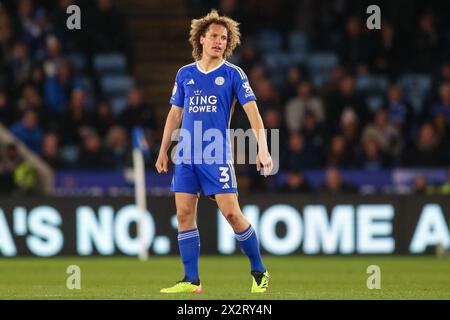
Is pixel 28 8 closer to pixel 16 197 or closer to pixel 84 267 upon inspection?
pixel 16 197

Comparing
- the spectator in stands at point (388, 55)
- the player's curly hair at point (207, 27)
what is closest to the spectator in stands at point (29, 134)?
the spectator in stands at point (388, 55)

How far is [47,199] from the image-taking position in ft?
54.7

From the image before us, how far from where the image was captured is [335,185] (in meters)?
17.5

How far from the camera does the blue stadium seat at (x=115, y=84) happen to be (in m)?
20.7

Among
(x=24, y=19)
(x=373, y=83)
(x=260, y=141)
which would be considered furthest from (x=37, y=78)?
(x=260, y=141)

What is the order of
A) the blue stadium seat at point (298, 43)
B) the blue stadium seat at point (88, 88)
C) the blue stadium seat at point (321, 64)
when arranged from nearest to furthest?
the blue stadium seat at point (88, 88) → the blue stadium seat at point (321, 64) → the blue stadium seat at point (298, 43)

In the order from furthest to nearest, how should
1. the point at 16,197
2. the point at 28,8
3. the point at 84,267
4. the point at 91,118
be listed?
the point at 28,8, the point at 91,118, the point at 16,197, the point at 84,267

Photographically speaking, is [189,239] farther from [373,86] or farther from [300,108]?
[373,86]

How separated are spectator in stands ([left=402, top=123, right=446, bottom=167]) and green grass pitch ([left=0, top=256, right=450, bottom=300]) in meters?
2.13

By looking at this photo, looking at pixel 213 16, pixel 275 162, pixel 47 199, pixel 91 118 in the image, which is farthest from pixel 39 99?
pixel 213 16

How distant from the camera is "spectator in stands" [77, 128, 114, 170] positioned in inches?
714

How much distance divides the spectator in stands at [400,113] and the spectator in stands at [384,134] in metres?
0.29

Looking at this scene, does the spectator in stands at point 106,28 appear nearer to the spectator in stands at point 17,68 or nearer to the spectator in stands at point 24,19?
the spectator in stands at point 24,19

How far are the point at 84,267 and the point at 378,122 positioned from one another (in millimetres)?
6254
